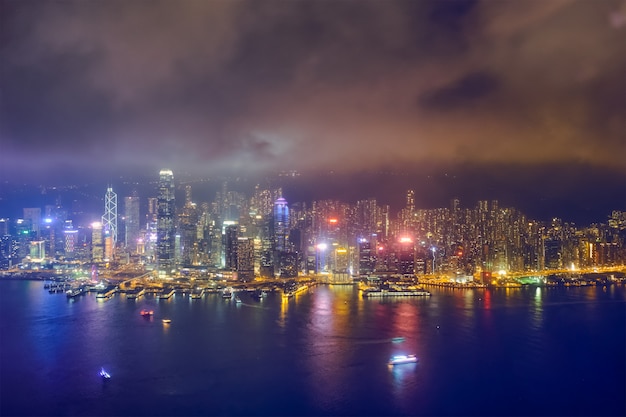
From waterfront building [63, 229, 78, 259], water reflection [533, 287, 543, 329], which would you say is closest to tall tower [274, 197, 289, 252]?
water reflection [533, 287, 543, 329]

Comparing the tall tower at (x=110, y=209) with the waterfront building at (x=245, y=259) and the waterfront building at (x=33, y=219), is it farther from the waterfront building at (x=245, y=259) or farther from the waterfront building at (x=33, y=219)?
the waterfront building at (x=245, y=259)

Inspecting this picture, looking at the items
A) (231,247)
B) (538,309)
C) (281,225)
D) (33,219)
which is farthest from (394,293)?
(33,219)

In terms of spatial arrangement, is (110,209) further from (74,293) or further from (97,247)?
(74,293)

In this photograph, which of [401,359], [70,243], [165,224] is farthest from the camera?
[70,243]

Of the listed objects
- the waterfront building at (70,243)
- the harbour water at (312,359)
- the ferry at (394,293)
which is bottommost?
the harbour water at (312,359)

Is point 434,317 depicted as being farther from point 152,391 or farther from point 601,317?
point 152,391

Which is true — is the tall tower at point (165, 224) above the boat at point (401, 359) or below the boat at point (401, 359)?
above

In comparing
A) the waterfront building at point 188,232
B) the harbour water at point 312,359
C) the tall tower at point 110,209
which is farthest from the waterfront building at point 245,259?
the tall tower at point 110,209
